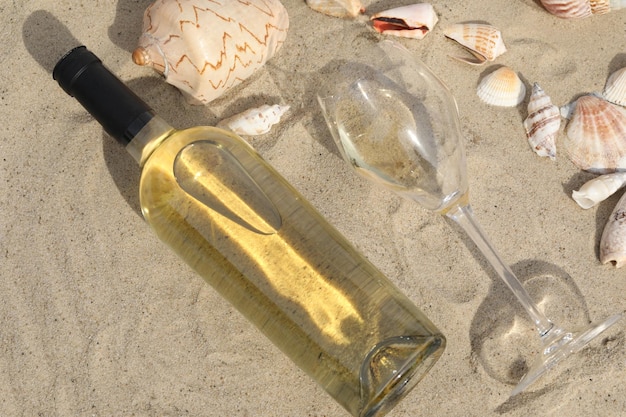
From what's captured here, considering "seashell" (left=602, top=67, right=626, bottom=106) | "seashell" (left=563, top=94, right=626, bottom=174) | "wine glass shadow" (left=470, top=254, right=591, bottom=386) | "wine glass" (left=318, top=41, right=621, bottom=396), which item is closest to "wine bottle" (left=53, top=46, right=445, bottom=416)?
"wine glass" (left=318, top=41, right=621, bottom=396)

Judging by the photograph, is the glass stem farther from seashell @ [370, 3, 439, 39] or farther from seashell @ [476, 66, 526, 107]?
seashell @ [370, 3, 439, 39]

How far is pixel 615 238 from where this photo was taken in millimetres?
1594

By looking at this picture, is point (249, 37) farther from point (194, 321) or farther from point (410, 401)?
point (410, 401)

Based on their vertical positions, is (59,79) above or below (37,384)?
above

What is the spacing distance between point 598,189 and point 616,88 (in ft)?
0.89

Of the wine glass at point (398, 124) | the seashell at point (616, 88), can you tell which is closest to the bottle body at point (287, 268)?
the wine glass at point (398, 124)

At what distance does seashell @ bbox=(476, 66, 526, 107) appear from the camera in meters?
1.67

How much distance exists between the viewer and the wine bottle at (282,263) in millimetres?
1277

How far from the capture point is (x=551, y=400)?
→ 1.56 m

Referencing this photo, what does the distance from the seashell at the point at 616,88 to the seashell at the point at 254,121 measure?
812 millimetres

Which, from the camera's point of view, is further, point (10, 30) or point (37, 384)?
point (10, 30)

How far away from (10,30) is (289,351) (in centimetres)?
105

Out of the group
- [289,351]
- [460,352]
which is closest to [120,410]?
[289,351]

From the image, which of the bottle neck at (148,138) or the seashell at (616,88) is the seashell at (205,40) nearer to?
the bottle neck at (148,138)
